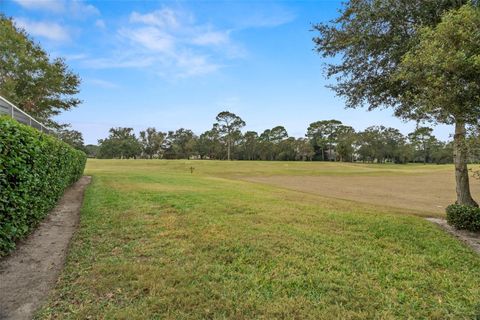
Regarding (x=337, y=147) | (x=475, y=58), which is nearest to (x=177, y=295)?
(x=475, y=58)

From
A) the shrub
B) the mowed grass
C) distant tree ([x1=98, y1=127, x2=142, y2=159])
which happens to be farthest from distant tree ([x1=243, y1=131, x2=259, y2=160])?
the mowed grass

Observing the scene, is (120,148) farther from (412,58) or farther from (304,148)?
(412,58)

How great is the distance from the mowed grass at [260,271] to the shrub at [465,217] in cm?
146

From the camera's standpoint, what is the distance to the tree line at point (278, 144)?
267ft

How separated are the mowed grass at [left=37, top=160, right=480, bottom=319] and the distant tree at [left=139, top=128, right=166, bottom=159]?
283ft

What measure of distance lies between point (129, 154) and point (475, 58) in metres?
90.8

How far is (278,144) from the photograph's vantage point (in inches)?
3265

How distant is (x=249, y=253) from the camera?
415 centimetres

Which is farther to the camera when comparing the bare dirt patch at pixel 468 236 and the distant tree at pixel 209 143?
the distant tree at pixel 209 143

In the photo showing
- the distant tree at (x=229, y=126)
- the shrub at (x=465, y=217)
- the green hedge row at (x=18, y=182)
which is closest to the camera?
the green hedge row at (x=18, y=182)

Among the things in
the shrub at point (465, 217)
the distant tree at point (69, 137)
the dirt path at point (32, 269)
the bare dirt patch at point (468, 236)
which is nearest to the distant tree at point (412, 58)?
the shrub at point (465, 217)

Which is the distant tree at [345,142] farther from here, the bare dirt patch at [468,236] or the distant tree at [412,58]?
the bare dirt patch at [468,236]

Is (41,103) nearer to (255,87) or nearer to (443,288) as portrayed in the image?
(255,87)

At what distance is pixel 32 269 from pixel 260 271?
295 cm
